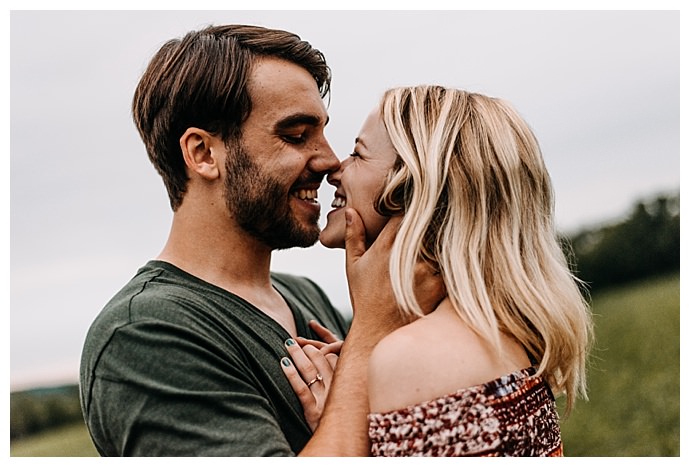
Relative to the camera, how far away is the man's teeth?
3.56m

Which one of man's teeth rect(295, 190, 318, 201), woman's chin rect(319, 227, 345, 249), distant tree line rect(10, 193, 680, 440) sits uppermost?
man's teeth rect(295, 190, 318, 201)

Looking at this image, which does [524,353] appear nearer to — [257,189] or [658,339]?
[257,189]

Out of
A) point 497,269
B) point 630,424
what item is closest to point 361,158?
point 497,269

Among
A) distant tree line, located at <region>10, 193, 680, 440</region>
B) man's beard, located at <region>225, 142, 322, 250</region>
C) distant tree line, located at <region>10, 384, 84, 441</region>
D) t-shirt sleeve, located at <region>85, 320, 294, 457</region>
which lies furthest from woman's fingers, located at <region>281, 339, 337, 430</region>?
distant tree line, located at <region>10, 193, 680, 440</region>

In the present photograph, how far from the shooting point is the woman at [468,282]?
260cm

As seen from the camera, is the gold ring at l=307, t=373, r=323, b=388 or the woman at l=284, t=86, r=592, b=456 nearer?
the woman at l=284, t=86, r=592, b=456

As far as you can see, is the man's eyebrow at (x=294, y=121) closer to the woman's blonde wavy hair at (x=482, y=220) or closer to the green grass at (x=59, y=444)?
the woman's blonde wavy hair at (x=482, y=220)

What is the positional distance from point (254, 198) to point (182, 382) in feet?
3.13

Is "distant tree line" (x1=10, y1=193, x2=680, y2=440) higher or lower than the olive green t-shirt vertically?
lower

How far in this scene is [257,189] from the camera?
344cm

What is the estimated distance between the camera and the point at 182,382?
2.69 meters

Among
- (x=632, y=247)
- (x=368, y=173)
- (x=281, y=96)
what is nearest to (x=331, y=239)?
(x=368, y=173)

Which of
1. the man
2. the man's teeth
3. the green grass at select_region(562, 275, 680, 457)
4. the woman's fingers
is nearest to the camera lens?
the man

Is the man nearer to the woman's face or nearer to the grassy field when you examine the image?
the woman's face
